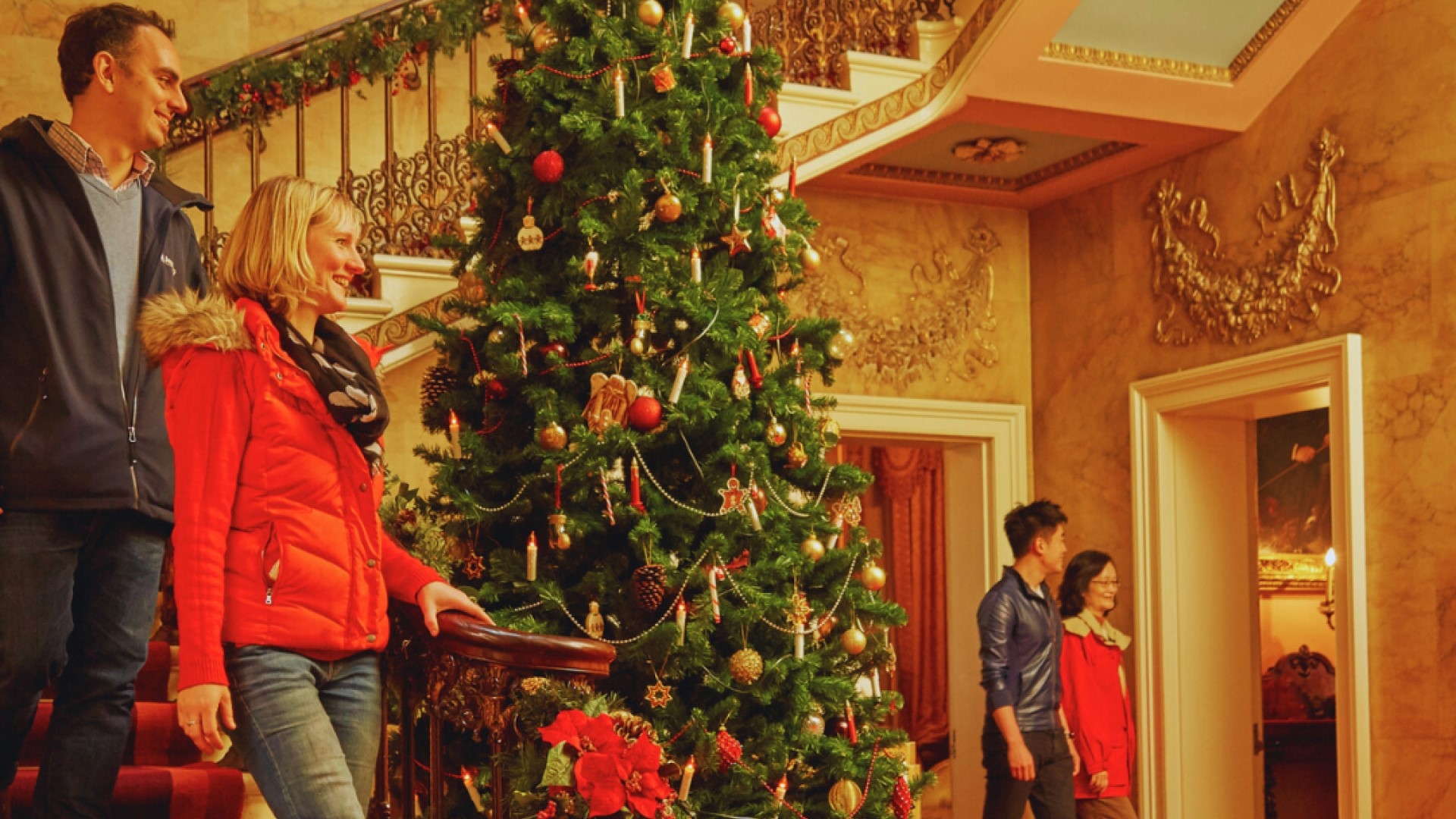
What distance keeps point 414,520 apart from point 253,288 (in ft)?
5.21

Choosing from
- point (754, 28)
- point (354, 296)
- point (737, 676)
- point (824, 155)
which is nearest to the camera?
point (737, 676)

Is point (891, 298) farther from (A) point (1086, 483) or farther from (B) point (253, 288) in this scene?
(B) point (253, 288)

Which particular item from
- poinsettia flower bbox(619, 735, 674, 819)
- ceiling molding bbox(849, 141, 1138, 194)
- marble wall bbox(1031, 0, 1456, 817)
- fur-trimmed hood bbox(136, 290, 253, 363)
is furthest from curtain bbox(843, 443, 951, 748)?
fur-trimmed hood bbox(136, 290, 253, 363)

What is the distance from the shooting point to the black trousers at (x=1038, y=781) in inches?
220

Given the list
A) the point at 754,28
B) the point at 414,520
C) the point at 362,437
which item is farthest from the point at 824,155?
the point at 362,437

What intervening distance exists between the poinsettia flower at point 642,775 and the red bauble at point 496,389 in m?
1.17

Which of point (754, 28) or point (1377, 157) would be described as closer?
point (1377, 157)

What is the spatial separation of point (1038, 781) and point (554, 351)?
2924 millimetres

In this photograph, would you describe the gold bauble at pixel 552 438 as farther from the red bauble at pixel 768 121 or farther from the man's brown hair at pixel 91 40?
the man's brown hair at pixel 91 40

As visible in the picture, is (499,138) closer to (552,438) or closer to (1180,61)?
(552,438)

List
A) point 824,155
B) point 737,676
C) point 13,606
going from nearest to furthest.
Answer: point 13,606
point 737,676
point 824,155

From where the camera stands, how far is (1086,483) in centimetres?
750

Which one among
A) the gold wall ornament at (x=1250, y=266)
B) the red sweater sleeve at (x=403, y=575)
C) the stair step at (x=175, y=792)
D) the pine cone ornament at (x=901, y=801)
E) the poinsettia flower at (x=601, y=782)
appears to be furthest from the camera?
the gold wall ornament at (x=1250, y=266)

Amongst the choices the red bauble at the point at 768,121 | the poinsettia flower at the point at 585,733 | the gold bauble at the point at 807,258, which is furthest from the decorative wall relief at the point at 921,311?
the poinsettia flower at the point at 585,733
